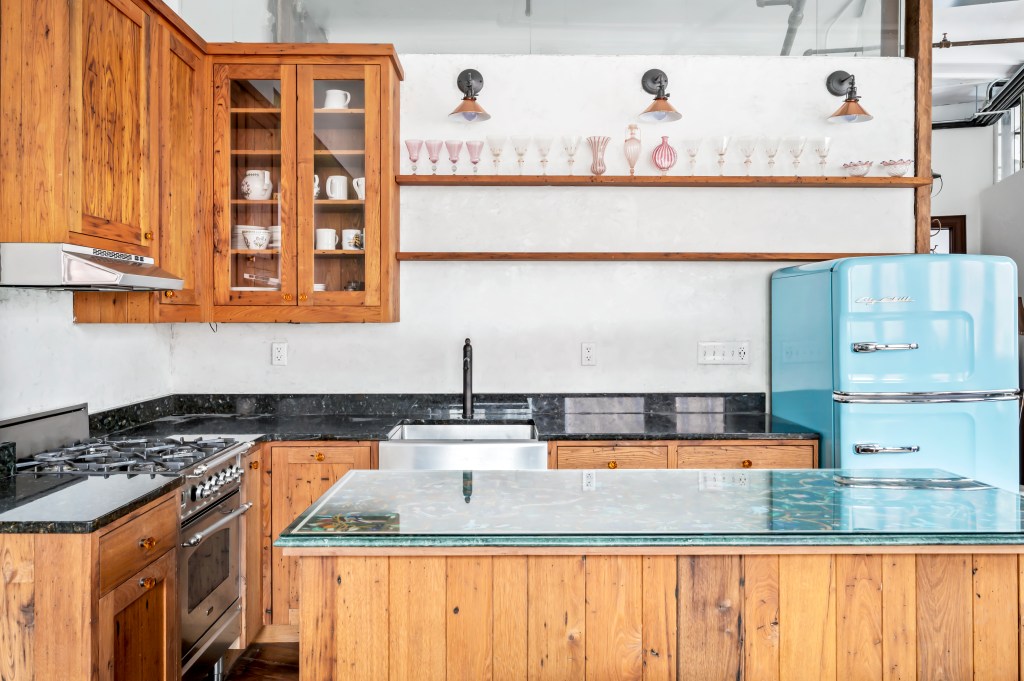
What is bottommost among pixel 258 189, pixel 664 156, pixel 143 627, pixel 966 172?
pixel 143 627

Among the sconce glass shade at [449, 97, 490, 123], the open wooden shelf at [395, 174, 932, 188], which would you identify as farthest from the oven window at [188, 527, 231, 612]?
the sconce glass shade at [449, 97, 490, 123]

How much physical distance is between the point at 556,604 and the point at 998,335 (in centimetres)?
235

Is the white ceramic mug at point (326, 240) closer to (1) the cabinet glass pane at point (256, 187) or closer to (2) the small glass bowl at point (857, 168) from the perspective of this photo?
(1) the cabinet glass pane at point (256, 187)

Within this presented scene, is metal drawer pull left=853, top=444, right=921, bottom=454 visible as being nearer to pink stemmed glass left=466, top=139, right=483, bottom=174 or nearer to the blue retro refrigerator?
the blue retro refrigerator

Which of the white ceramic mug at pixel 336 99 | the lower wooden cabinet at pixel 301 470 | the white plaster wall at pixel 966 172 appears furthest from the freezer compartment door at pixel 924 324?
the white plaster wall at pixel 966 172

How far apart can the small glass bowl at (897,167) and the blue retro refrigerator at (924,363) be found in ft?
2.54

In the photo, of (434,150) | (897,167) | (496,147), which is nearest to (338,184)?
(434,150)

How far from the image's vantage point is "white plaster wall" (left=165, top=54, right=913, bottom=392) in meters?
3.45

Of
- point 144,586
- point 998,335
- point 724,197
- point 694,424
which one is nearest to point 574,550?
point 144,586

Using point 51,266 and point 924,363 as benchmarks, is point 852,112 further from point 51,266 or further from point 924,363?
point 51,266

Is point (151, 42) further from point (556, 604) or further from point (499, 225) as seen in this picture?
point (556, 604)

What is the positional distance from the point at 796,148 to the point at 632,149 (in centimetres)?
82

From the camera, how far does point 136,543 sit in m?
1.83

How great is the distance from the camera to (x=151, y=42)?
101 inches
